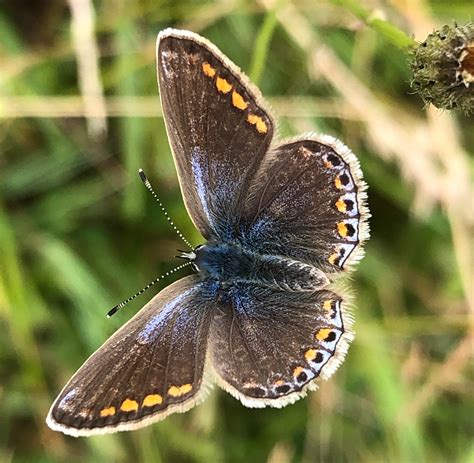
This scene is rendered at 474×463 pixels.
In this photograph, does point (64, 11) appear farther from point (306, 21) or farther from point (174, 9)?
point (306, 21)

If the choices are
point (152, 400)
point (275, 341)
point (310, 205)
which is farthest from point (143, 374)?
point (310, 205)

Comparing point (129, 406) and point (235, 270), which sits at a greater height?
point (235, 270)

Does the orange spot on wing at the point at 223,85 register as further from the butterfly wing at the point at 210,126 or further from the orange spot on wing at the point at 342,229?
the orange spot on wing at the point at 342,229

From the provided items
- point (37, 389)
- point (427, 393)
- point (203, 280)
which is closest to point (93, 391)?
point (203, 280)

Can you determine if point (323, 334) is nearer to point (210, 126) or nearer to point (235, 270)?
point (235, 270)

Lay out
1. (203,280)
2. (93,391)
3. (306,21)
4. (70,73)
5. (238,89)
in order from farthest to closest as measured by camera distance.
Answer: (70,73) < (306,21) < (203,280) < (238,89) < (93,391)
